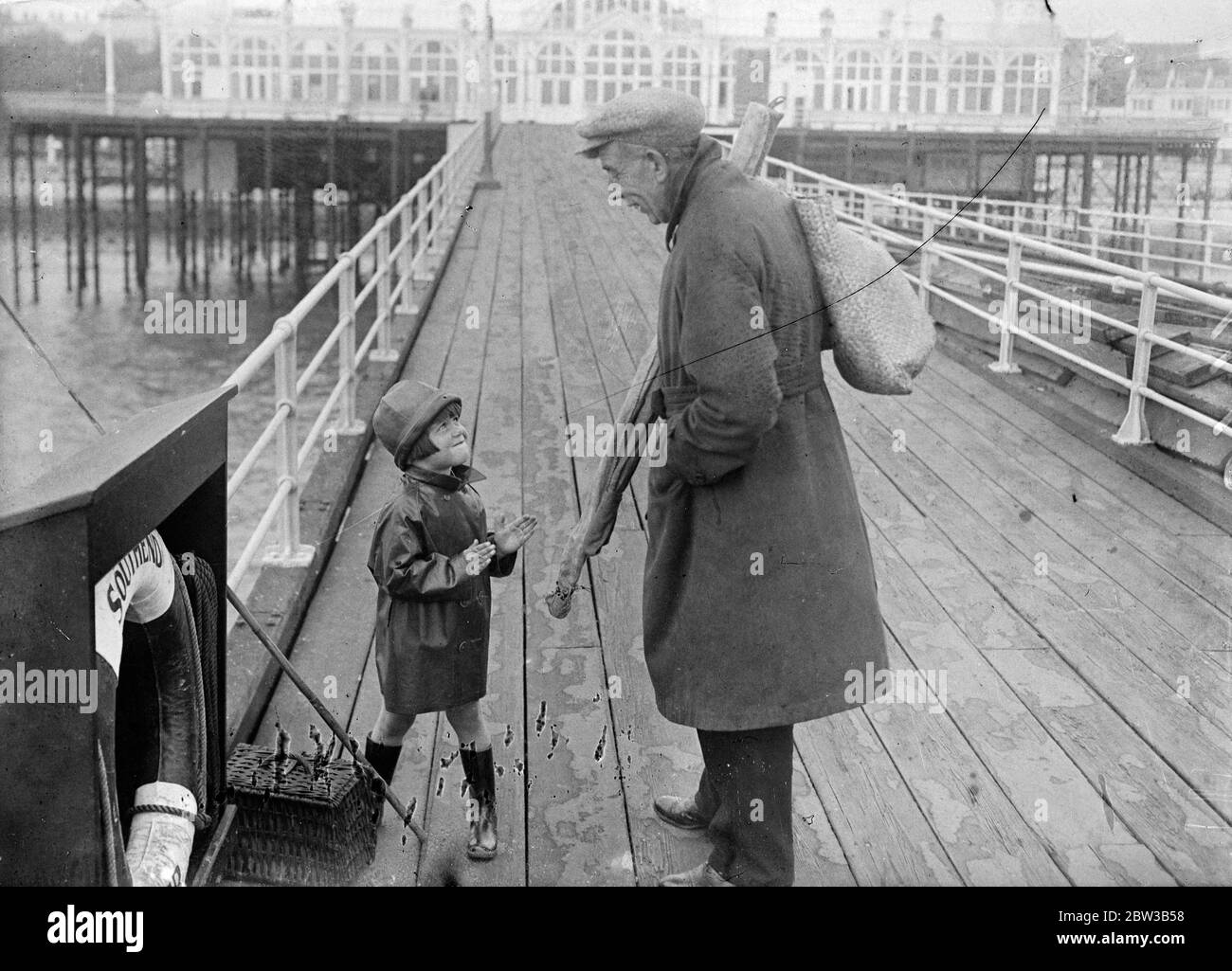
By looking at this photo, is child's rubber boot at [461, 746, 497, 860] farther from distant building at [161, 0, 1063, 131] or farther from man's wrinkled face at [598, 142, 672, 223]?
distant building at [161, 0, 1063, 131]

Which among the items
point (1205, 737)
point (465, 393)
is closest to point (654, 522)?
point (1205, 737)

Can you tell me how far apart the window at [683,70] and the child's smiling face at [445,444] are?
722mm

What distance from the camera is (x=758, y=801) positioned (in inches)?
92.7

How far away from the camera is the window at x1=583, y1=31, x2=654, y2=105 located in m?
2.42

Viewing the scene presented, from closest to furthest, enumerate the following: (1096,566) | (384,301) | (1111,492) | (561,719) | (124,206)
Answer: (561,719) < (1096,566) < (1111,492) < (384,301) < (124,206)

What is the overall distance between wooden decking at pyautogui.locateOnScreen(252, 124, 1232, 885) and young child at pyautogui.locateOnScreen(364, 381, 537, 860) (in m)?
0.20

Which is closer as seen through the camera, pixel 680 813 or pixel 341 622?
pixel 680 813

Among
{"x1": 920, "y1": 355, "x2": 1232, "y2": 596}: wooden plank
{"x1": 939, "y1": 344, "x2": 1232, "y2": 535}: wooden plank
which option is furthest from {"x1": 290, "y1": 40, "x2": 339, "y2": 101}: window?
{"x1": 939, "y1": 344, "x2": 1232, "y2": 535}: wooden plank

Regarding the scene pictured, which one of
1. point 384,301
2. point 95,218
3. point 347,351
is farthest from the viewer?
point 95,218

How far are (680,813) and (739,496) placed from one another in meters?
0.75

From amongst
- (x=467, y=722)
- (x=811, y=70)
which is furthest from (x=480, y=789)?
(x=811, y=70)

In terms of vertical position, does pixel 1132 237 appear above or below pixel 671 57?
below

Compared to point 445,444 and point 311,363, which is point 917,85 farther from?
point 311,363

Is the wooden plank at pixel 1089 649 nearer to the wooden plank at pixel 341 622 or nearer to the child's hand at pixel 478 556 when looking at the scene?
the child's hand at pixel 478 556
